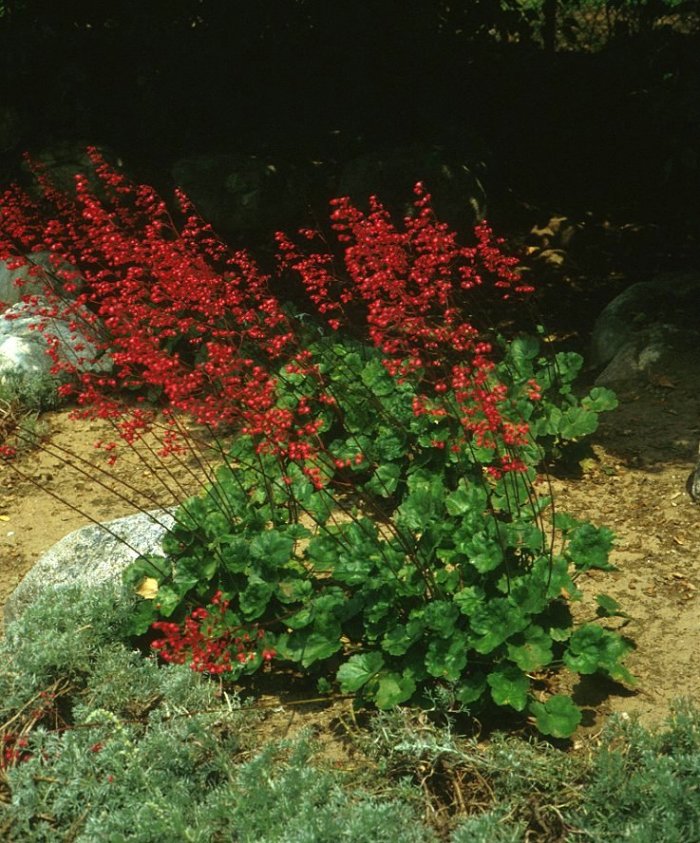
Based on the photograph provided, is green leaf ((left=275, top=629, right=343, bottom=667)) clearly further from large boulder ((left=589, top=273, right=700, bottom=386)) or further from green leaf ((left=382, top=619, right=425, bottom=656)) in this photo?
large boulder ((left=589, top=273, right=700, bottom=386))

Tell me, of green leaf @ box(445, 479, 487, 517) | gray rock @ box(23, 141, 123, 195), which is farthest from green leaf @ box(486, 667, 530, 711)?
gray rock @ box(23, 141, 123, 195)

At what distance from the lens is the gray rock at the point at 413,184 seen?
807 cm

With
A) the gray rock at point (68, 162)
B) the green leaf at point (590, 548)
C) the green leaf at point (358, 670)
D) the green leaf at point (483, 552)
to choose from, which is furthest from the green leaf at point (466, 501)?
the gray rock at point (68, 162)

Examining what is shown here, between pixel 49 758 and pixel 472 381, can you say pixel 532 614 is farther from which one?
pixel 49 758

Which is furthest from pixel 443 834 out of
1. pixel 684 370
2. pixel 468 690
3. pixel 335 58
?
pixel 335 58

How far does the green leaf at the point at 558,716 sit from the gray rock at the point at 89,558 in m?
1.81

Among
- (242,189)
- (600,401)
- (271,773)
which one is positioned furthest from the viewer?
(242,189)

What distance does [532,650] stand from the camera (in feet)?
12.0

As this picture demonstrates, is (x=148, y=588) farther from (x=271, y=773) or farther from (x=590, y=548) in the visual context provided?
(x=590, y=548)

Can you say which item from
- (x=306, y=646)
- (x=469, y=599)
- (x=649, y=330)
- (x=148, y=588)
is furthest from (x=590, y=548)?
(x=649, y=330)

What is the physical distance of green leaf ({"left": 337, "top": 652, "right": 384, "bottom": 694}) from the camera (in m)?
3.74

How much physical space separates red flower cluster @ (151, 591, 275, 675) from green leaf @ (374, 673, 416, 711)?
398mm

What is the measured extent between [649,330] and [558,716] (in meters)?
3.62

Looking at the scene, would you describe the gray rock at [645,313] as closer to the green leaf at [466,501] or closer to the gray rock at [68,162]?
the green leaf at [466,501]
